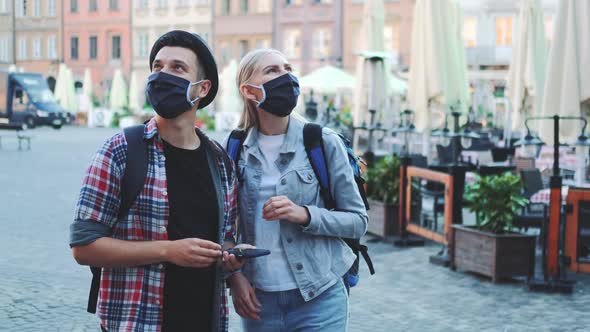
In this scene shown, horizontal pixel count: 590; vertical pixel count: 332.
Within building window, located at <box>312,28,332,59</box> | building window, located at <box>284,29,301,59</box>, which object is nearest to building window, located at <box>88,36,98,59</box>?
building window, located at <box>284,29,301,59</box>

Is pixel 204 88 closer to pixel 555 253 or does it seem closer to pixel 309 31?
Result: pixel 555 253

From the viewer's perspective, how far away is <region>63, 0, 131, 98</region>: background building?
68812mm

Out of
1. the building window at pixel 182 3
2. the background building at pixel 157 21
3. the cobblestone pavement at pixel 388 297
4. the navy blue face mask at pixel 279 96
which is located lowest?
the cobblestone pavement at pixel 388 297

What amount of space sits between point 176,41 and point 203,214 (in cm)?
53

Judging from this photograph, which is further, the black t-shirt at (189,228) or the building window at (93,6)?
the building window at (93,6)

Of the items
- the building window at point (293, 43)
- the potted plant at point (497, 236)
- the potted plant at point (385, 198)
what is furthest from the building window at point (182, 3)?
the potted plant at point (497, 236)

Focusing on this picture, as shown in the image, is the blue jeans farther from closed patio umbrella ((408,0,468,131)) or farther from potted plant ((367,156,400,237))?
closed patio umbrella ((408,0,468,131))

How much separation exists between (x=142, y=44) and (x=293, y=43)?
13361 mm

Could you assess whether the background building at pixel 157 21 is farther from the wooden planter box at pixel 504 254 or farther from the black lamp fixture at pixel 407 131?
the wooden planter box at pixel 504 254

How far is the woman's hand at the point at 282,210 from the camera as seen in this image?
3.19 metres

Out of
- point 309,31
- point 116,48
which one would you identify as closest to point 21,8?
point 116,48

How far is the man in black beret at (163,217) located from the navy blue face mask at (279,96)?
0.36m

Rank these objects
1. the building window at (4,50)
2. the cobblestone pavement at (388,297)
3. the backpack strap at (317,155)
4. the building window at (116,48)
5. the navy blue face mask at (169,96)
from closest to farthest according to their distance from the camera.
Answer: the navy blue face mask at (169,96) → the backpack strap at (317,155) → the cobblestone pavement at (388,297) → the building window at (116,48) → the building window at (4,50)

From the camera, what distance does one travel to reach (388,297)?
8.23 meters
